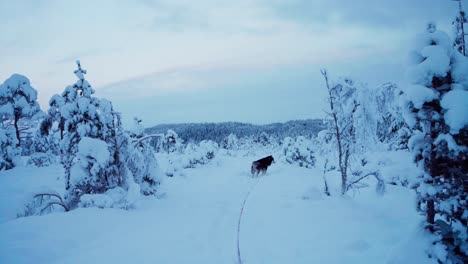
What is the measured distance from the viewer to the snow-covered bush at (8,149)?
16.8m

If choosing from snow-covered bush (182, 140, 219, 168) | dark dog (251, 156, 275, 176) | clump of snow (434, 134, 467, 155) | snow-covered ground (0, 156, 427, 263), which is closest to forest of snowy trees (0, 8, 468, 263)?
clump of snow (434, 134, 467, 155)

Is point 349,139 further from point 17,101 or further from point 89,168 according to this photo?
point 17,101

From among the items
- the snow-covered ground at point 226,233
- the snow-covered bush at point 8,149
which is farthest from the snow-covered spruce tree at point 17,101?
the snow-covered ground at point 226,233

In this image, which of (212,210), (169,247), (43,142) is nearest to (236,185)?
(212,210)

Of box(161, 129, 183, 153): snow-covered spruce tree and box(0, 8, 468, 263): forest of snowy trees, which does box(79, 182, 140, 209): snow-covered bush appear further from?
box(161, 129, 183, 153): snow-covered spruce tree

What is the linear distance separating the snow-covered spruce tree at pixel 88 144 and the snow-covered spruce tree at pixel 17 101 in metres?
10.1

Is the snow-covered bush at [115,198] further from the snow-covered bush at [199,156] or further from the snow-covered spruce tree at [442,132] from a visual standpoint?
the snow-covered bush at [199,156]

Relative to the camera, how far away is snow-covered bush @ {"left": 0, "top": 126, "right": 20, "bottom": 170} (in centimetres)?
1683

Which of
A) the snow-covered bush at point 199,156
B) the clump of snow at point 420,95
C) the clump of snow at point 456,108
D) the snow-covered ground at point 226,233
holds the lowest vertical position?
the snow-covered bush at point 199,156

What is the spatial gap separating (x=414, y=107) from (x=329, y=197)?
6.40m

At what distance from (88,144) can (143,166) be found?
280 cm

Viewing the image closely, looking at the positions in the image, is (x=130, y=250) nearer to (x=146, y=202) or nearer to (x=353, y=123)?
(x=146, y=202)

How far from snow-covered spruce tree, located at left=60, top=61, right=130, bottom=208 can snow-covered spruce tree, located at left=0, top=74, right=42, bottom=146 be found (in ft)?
33.0

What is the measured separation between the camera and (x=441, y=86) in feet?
13.9
